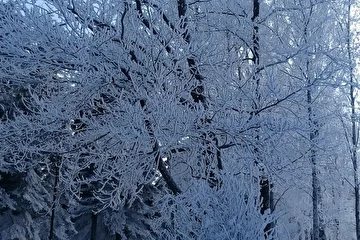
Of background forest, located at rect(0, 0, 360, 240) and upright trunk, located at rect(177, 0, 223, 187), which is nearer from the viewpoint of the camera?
background forest, located at rect(0, 0, 360, 240)

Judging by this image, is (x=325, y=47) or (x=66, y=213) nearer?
(x=325, y=47)

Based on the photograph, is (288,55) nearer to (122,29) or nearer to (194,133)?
(194,133)

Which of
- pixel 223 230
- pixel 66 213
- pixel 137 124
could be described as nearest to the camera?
pixel 223 230

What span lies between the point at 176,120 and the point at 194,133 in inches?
35.1

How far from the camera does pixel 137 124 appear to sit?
5195 mm

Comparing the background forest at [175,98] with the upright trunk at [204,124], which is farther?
the upright trunk at [204,124]

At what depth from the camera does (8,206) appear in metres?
14.3

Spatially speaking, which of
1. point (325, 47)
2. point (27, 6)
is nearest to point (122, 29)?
point (27, 6)

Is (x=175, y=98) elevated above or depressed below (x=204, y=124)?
above

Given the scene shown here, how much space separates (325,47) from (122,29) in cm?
409

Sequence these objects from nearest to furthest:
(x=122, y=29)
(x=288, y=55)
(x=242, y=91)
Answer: (x=122, y=29) < (x=242, y=91) < (x=288, y=55)

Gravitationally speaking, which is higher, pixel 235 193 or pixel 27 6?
pixel 27 6

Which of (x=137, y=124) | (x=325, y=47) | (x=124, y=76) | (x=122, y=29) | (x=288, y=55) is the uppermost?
(x=325, y=47)

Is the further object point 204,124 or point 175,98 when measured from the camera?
point 204,124
